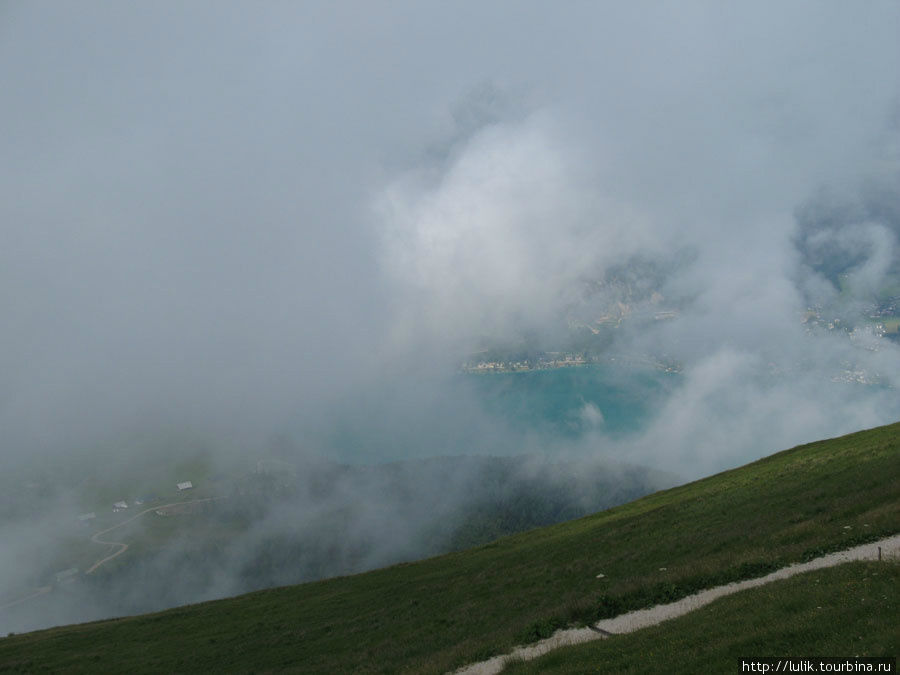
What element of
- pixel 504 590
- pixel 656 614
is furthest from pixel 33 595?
pixel 656 614

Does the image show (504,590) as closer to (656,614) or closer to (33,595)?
(656,614)

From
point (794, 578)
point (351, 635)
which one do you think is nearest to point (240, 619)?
point (351, 635)

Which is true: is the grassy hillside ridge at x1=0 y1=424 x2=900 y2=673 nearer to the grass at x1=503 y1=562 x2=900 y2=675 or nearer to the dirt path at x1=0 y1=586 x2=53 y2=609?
the grass at x1=503 y1=562 x2=900 y2=675

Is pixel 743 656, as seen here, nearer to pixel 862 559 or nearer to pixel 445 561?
pixel 862 559

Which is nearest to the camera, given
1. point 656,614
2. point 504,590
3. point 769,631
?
point 769,631

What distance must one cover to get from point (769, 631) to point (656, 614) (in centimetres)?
632

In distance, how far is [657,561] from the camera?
25141mm

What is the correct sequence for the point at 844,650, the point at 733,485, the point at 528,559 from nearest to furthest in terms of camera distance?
the point at 844,650
the point at 528,559
the point at 733,485

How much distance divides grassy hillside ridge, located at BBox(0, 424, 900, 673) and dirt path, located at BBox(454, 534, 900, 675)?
0.58m

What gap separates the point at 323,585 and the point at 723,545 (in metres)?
33.9

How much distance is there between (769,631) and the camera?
1130 cm

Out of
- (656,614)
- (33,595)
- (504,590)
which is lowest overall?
(504,590)

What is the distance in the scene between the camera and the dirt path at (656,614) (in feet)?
52.0

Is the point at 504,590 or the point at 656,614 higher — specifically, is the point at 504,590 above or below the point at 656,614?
below
